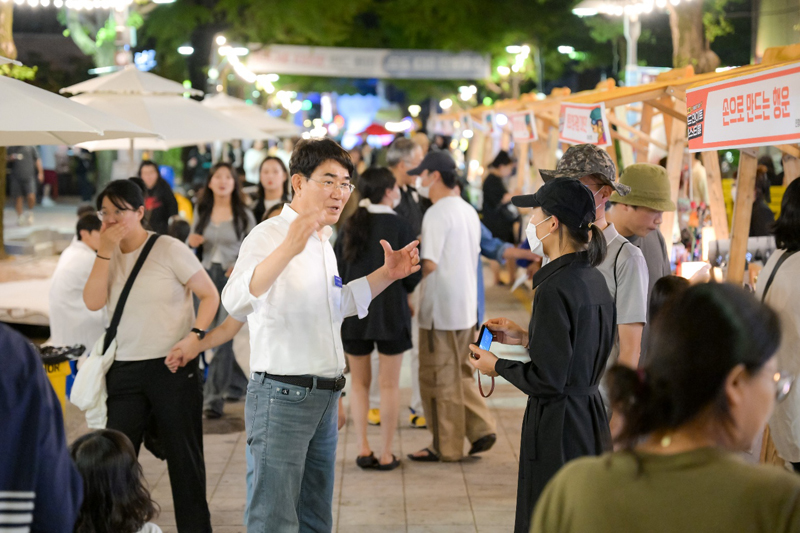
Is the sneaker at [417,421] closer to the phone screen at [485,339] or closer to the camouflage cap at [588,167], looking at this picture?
the camouflage cap at [588,167]

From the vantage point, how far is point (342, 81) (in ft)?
151

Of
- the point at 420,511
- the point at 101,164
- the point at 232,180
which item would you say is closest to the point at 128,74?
the point at 232,180

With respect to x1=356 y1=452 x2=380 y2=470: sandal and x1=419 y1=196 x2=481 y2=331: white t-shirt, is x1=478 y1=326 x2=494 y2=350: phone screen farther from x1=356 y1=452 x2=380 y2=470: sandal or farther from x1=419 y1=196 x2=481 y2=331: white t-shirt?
x1=356 y1=452 x2=380 y2=470: sandal

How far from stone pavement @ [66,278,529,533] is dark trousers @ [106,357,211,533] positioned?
583 millimetres

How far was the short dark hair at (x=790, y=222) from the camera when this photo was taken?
3650 millimetres

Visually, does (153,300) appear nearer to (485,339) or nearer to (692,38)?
(485,339)

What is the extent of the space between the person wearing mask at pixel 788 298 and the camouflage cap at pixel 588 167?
758 millimetres

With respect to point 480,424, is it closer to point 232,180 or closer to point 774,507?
point 232,180

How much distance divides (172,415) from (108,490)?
1243 mm

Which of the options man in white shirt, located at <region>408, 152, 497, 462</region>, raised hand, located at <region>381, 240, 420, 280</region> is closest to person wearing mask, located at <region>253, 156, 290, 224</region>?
man in white shirt, located at <region>408, 152, 497, 462</region>

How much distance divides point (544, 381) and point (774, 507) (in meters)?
1.64

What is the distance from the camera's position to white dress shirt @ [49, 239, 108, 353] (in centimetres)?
666

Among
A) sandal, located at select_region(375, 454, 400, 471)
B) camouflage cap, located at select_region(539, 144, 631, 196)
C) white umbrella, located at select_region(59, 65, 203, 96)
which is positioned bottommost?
sandal, located at select_region(375, 454, 400, 471)

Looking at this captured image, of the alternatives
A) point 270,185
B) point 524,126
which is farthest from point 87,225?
point 524,126
